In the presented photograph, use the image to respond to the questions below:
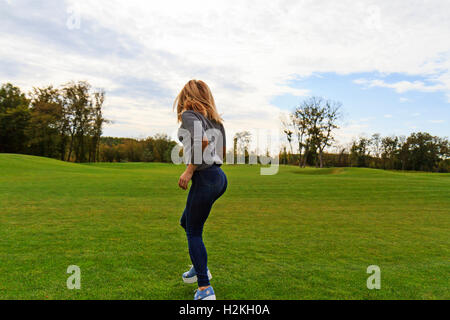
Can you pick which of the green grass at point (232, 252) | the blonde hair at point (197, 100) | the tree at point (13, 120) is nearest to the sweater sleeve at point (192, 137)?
the blonde hair at point (197, 100)

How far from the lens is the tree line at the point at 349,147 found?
2205 inches

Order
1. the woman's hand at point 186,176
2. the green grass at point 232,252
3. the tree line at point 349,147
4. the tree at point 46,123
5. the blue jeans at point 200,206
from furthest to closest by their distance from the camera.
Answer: the tree line at point 349,147 → the tree at point 46,123 → the green grass at point 232,252 → the blue jeans at point 200,206 → the woman's hand at point 186,176

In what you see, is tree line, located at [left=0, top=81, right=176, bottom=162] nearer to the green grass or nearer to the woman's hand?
the green grass

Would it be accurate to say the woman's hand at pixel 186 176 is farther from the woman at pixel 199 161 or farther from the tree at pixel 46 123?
the tree at pixel 46 123

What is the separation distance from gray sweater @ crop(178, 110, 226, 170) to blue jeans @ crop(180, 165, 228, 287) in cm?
10

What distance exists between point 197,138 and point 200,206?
2.04ft

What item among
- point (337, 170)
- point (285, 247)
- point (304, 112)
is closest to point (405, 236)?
point (285, 247)

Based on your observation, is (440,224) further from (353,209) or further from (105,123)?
(105,123)

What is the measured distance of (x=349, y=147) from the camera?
71312 millimetres

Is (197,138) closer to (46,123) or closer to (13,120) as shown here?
(46,123)

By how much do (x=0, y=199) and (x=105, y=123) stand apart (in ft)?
151

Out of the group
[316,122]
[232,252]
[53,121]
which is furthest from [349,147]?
[232,252]

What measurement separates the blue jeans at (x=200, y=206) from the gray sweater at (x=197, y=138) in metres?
0.10
